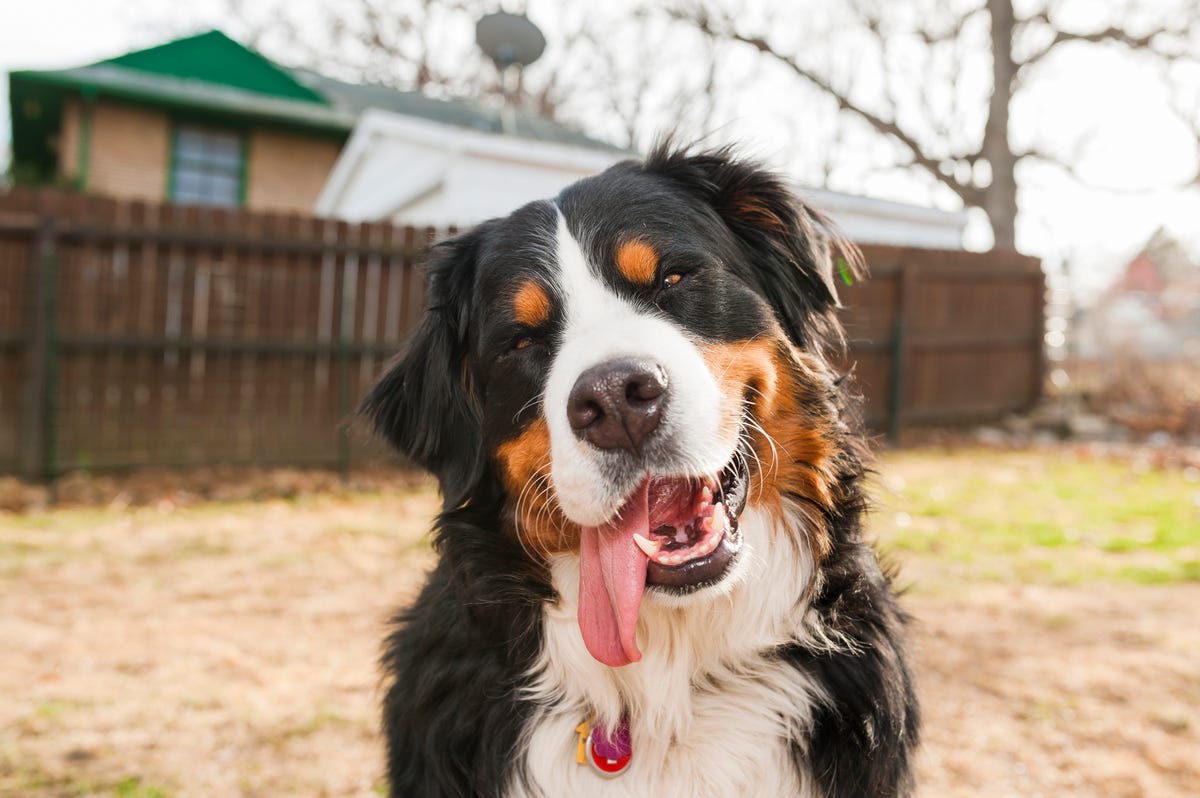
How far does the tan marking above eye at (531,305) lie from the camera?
2.18m

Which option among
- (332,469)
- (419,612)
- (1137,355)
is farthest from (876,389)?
(419,612)

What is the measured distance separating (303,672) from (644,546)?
273 centimetres

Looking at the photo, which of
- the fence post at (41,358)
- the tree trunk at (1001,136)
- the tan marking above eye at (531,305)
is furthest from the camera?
the tree trunk at (1001,136)

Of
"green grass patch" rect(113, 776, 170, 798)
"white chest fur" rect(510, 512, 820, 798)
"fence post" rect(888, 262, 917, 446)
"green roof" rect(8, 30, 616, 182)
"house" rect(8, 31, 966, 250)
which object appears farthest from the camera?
"green roof" rect(8, 30, 616, 182)

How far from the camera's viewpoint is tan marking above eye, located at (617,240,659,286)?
2191mm

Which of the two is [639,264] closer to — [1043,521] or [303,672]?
[303,672]

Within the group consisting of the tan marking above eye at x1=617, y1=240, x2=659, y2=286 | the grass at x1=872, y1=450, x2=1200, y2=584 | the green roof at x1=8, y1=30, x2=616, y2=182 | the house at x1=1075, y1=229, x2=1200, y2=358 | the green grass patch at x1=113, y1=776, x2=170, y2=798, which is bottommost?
the green grass patch at x1=113, y1=776, x2=170, y2=798

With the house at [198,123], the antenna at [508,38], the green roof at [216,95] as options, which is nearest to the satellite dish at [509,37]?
the antenna at [508,38]

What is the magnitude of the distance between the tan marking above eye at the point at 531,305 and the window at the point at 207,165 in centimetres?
1699

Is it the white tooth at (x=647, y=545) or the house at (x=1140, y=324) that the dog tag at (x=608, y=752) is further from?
the house at (x=1140, y=324)

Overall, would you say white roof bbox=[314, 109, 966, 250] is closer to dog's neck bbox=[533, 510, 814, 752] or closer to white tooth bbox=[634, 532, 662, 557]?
dog's neck bbox=[533, 510, 814, 752]

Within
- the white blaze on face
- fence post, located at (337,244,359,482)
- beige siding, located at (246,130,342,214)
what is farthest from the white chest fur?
beige siding, located at (246,130,342,214)

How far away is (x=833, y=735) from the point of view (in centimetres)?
203

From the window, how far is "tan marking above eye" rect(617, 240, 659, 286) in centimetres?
1710
